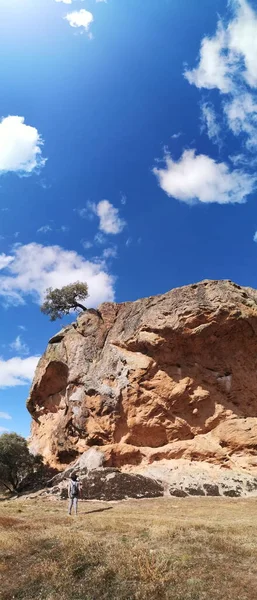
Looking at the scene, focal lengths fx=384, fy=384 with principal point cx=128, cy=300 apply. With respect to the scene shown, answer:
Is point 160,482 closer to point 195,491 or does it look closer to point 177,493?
point 177,493

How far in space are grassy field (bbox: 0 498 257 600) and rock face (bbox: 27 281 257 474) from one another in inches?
685

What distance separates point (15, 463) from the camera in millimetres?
38500

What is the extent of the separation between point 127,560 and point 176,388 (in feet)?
85.2

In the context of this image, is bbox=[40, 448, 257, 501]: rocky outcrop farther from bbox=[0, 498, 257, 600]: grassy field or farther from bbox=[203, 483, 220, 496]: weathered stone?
bbox=[0, 498, 257, 600]: grassy field

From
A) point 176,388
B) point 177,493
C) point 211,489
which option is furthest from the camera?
point 176,388

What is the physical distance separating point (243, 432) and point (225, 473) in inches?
154

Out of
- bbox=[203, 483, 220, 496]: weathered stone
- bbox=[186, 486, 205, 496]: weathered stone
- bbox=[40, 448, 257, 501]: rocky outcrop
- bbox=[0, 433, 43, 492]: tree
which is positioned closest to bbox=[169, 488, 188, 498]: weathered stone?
bbox=[40, 448, 257, 501]: rocky outcrop

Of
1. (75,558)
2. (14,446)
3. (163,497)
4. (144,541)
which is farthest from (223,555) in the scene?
(14,446)

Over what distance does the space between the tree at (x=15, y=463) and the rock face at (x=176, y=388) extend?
2.33 metres

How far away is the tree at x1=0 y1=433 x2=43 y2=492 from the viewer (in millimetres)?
38031

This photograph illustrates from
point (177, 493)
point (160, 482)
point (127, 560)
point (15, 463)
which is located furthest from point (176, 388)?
point (127, 560)

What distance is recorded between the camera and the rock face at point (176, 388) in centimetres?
3475

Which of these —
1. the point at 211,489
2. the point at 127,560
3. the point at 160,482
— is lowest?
the point at 127,560

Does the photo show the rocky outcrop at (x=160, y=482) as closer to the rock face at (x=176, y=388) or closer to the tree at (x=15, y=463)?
the rock face at (x=176, y=388)
